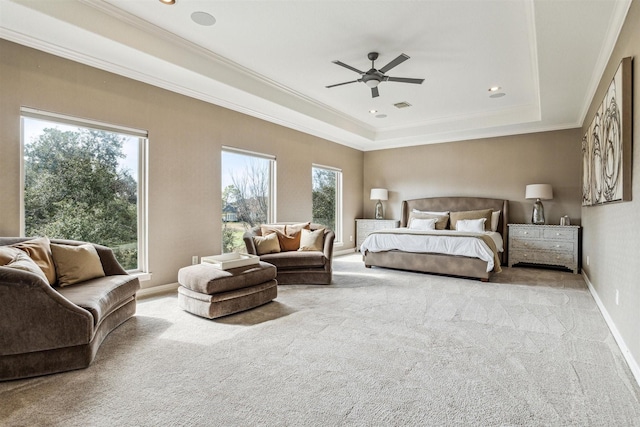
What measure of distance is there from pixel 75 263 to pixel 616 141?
176 inches

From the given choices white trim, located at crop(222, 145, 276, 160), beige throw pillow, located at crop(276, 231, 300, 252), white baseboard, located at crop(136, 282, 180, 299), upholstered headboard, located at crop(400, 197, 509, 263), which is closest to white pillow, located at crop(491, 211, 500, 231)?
upholstered headboard, located at crop(400, 197, 509, 263)

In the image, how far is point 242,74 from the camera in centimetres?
436

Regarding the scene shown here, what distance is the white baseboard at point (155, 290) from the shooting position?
397cm

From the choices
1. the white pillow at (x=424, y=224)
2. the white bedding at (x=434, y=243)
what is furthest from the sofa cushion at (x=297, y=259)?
the white pillow at (x=424, y=224)

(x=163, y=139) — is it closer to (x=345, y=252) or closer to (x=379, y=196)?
(x=345, y=252)

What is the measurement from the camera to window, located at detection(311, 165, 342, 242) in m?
6.99

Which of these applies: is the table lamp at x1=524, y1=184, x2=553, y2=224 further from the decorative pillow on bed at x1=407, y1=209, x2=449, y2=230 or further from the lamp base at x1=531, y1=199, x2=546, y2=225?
A: the decorative pillow on bed at x1=407, y1=209, x2=449, y2=230

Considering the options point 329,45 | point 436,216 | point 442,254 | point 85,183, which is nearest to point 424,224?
point 436,216

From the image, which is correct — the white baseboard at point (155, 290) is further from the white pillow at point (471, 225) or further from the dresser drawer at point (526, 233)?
the dresser drawer at point (526, 233)

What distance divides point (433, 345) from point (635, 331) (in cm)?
127

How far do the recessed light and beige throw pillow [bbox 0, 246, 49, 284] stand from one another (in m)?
2.45

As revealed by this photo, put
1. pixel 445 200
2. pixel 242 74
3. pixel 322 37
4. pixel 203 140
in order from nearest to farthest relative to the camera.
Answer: pixel 322 37, pixel 242 74, pixel 203 140, pixel 445 200

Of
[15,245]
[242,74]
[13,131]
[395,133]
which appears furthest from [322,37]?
[395,133]

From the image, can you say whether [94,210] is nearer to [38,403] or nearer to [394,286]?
[38,403]
